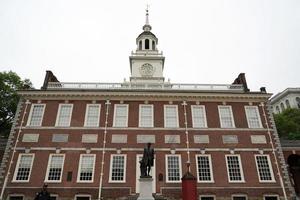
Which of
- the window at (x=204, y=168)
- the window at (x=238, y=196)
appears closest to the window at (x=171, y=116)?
the window at (x=204, y=168)

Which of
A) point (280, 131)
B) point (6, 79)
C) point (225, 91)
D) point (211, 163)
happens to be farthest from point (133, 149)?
point (280, 131)

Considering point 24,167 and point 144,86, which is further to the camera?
point 144,86

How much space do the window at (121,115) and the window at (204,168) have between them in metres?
7.38

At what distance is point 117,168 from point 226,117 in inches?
444

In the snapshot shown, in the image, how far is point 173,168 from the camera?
75.5ft

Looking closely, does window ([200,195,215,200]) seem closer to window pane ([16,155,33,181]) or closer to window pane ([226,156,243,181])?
window pane ([226,156,243,181])

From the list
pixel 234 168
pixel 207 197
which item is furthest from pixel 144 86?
pixel 207 197

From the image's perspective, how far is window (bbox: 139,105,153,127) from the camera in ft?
81.7

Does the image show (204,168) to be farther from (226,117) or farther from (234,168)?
(226,117)

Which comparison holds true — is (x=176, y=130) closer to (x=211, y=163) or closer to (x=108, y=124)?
(x=211, y=163)

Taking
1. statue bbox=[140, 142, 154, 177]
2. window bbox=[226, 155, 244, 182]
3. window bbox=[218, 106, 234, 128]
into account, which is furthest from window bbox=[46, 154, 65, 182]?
window bbox=[218, 106, 234, 128]

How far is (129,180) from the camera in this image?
2230 cm

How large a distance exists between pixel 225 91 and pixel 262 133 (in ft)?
17.1

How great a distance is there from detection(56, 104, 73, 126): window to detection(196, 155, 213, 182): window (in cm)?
1236
